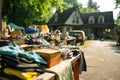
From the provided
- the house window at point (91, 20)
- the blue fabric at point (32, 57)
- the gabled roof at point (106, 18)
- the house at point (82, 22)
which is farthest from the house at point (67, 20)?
the blue fabric at point (32, 57)

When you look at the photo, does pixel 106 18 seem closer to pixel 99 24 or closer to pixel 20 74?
pixel 99 24

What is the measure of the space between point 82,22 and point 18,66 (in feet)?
169

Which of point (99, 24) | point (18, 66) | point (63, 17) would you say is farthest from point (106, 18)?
point (18, 66)

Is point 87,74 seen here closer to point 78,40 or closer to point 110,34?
point 78,40

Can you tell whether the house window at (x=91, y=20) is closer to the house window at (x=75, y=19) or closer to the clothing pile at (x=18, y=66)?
the house window at (x=75, y=19)

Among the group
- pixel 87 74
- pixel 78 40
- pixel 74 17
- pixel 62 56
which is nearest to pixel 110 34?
pixel 74 17

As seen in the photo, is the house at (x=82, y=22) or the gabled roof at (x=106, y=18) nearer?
the house at (x=82, y=22)

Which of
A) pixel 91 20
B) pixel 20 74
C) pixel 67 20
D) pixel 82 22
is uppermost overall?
pixel 67 20

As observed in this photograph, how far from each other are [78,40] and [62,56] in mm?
21751

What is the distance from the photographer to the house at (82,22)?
51.0m

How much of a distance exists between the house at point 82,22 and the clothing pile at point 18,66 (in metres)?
45.7

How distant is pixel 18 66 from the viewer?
11.6 ft

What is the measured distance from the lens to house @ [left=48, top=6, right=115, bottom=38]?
50972 millimetres

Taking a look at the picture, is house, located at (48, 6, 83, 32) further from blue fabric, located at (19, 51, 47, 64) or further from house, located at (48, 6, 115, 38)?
blue fabric, located at (19, 51, 47, 64)
